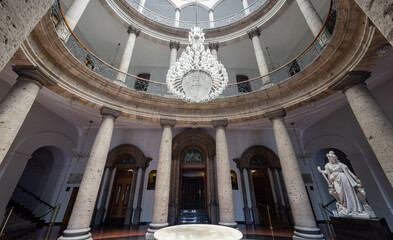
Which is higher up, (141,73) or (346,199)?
(141,73)

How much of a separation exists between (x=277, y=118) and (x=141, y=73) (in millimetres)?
8501

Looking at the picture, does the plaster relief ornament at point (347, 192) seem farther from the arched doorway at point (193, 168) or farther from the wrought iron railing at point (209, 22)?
the wrought iron railing at point (209, 22)

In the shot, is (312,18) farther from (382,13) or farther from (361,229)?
(361,229)

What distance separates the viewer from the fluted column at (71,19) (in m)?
4.73

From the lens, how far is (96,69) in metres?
6.14

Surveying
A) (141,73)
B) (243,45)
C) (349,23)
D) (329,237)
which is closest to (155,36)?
(141,73)

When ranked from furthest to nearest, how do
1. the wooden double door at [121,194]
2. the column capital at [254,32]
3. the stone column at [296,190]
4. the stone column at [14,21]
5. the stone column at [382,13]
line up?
the column capital at [254,32], the wooden double door at [121,194], the stone column at [296,190], the stone column at [382,13], the stone column at [14,21]

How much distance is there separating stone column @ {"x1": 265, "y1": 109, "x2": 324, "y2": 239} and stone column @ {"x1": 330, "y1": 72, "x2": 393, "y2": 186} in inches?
71.9

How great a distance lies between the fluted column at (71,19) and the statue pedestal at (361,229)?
27.2ft

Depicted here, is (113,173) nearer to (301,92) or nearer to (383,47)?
(301,92)

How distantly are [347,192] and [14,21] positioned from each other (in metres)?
5.63

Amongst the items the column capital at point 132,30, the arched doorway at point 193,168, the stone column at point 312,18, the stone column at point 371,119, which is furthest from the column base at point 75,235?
the stone column at point 312,18

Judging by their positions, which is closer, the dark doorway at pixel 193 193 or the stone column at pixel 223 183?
the stone column at pixel 223 183

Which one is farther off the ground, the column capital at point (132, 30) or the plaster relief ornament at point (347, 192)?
the column capital at point (132, 30)
